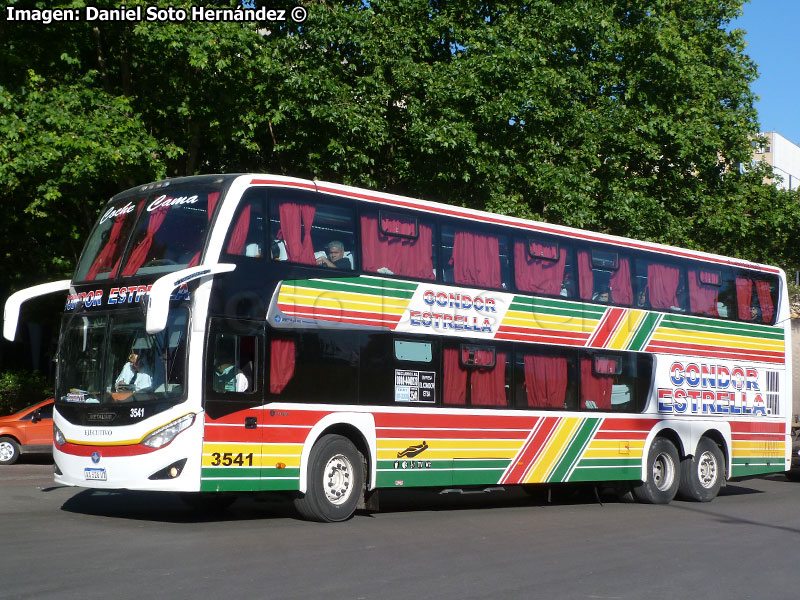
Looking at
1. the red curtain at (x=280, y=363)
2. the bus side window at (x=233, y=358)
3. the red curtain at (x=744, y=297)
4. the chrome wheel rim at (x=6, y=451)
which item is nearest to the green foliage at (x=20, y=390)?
the chrome wheel rim at (x=6, y=451)

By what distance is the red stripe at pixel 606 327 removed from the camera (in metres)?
17.8

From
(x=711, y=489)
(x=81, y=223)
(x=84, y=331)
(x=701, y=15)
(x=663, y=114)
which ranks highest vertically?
(x=701, y=15)

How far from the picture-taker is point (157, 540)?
37.2 ft

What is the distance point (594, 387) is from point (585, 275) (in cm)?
178

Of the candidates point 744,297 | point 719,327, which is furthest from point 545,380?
point 744,297

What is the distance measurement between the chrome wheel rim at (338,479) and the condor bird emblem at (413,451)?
89 centimetres

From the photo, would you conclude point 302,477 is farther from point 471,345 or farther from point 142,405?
point 471,345

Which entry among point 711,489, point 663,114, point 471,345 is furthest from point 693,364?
point 663,114

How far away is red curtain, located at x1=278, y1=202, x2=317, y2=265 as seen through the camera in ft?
44.4

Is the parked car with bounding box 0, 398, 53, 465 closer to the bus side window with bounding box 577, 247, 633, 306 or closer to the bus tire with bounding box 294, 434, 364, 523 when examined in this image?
the bus tire with bounding box 294, 434, 364, 523

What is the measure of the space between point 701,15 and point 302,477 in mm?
24861

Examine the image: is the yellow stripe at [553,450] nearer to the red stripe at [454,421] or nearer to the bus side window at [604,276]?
the red stripe at [454,421]

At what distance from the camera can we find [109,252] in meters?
13.9

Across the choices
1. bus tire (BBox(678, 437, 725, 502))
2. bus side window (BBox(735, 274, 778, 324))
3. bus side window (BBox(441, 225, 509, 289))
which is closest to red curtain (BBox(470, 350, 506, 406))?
bus side window (BBox(441, 225, 509, 289))
